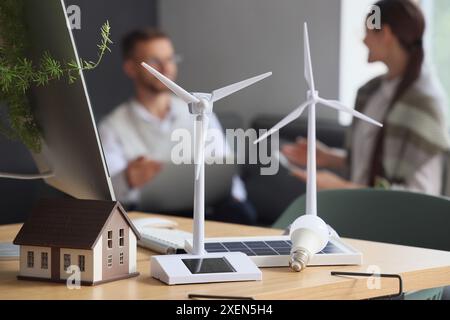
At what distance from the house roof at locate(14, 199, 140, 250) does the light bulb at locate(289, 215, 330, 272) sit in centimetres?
25

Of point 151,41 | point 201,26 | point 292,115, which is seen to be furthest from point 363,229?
point 201,26

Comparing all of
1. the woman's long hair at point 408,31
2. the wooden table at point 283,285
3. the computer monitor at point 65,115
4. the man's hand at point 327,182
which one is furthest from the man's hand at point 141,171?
the wooden table at point 283,285

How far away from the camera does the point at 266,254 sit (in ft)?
4.71

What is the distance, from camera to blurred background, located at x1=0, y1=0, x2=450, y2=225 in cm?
493

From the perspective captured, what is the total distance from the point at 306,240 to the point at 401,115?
2.47 m

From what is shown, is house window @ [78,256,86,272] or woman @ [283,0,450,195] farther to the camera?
woman @ [283,0,450,195]

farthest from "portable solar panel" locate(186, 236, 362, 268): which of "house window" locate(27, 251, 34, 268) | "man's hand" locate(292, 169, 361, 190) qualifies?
"man's hand" locate(292, 169, 361, 190)

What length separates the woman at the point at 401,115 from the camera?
372 centimetres

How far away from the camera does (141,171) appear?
4.52 metres

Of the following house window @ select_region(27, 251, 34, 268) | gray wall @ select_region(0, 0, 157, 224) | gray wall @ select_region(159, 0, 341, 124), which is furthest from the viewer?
gray wall @ select_region(0, 0, 157, 224)

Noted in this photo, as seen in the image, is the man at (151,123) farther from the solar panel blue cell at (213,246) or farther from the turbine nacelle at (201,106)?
the turbine nacelle at (201,106)

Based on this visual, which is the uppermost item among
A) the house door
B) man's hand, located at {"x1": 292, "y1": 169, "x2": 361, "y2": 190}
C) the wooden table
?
man's hand, located at {"x1": 292, "y1": 169, "x2": 361, "y2": 190}

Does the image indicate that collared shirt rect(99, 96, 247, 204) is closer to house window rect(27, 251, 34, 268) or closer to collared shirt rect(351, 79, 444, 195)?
collared shirt rect(351, 79, 444, 195)

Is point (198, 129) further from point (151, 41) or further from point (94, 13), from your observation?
point (94, 13)
